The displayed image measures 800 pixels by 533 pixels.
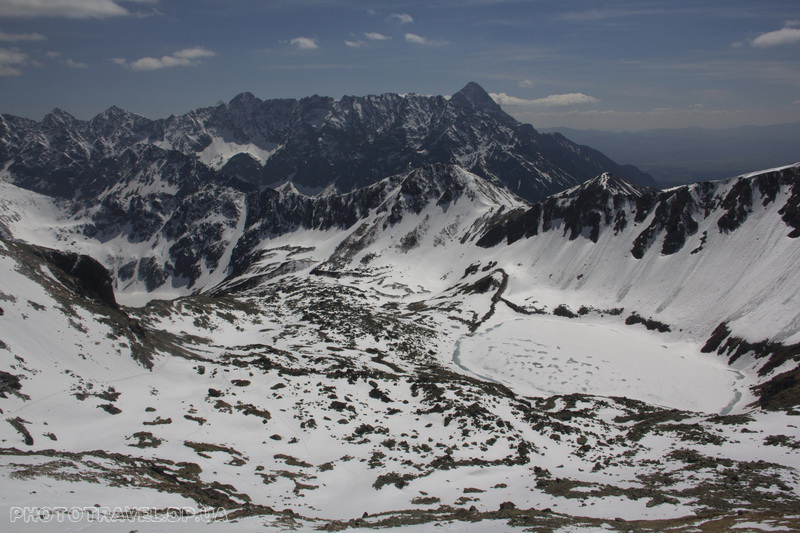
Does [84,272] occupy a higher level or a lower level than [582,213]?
lower

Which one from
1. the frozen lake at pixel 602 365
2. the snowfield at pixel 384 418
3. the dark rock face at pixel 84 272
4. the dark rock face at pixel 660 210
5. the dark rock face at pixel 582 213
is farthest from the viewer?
the dark rock face at pixel 582 213

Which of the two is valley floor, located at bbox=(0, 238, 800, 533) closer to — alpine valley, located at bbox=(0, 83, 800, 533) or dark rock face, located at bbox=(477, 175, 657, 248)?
A: alpine valley, located at bbox=(0, 83, 800, 533)

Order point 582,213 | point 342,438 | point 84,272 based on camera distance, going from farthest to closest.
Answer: point 582,213
point 84,272
point 342,438

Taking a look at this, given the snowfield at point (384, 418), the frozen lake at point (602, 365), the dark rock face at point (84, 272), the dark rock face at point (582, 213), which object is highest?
the dark rock face at point (582, 213)

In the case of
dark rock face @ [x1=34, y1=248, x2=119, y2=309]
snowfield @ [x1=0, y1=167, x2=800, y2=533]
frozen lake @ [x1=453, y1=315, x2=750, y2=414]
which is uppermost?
dark rock face @ [x1=34, y1=248, x2=119, y2=309]

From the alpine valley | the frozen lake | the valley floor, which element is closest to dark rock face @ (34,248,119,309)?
the alpine valley

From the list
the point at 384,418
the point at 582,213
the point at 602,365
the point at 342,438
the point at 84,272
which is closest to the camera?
the point at 342,438

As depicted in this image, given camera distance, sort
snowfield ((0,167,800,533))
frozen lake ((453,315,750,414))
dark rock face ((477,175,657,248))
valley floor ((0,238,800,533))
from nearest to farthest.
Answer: valley floor ((0,238,800,533)), snowfield ((0,167,800,533)), frozen lake ((453,315,750,414)), dark rock face ((477,175,657,248))

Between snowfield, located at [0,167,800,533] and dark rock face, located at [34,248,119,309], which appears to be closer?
snowfield, located at [0,167,800,533]

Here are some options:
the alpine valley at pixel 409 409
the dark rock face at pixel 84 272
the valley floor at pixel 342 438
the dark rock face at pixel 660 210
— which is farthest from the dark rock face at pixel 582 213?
the dark rock face at pixel 84 272

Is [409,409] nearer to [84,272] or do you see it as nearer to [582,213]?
[84,272]

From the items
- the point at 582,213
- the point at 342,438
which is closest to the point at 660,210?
the point at 582,213

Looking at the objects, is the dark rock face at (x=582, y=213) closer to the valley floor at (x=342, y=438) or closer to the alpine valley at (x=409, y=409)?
the alpine valley at (x=409, y=409)
